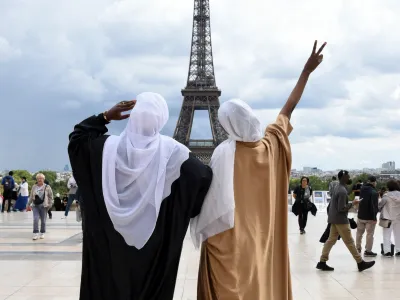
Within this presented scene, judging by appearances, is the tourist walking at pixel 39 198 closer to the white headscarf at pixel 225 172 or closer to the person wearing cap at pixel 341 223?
the person wearing cap at pixel 341 223

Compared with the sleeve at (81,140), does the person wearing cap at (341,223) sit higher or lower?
lower

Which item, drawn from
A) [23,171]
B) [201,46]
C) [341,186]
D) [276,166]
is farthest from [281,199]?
[23,171]

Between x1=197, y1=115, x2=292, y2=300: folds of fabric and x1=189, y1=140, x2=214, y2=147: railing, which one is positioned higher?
x1=189, y1=140, x2=214, y2=147: railing

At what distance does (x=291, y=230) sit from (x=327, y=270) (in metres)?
5.59

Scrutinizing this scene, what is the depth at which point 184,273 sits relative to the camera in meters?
7.22

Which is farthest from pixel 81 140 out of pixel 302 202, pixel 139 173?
pixel 302 202

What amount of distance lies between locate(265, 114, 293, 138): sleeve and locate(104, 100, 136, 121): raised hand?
3.12 feet

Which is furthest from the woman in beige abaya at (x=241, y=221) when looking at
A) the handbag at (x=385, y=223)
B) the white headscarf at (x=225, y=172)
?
the handbag at (x=385, y=223)

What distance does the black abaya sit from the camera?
10.2 feet

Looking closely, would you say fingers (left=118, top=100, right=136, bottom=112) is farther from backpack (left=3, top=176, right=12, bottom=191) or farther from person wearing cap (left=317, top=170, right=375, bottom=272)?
backpack (left=3, top=176, right=12, bottom=191)

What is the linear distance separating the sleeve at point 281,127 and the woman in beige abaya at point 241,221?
0.35ft

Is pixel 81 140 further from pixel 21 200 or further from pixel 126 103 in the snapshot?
pixel 21 200

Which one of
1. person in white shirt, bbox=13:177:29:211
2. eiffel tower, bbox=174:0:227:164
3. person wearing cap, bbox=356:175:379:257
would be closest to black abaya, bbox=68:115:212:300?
person wearing cap, bbox=356:175:379:257

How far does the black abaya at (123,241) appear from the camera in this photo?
3.12 metres
